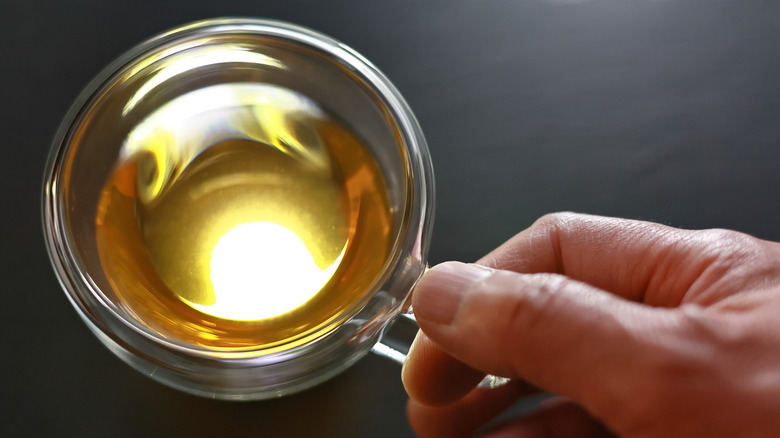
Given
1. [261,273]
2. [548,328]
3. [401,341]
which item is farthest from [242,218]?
[548,328]

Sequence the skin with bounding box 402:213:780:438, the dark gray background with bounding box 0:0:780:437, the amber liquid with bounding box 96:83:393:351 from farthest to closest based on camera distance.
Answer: the dark gray background with bounding box 0:0:780:437 → the amber liquid with bounding box 96:83:393:351 → the skin with bounding box 402:213:780:438

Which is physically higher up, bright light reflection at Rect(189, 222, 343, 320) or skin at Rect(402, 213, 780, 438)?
bright light reflection at Rect(189, 222, 343, 320)

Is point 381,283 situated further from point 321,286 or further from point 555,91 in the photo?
point 555,91

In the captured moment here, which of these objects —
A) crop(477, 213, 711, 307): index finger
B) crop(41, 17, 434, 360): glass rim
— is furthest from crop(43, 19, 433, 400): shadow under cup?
crop(477, 213, 711, 307): index finger

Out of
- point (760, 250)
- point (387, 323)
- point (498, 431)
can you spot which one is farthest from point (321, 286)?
point (760, 250)

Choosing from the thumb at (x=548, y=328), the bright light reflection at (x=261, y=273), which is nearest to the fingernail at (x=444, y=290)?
the thumb at (x=548, y=328)

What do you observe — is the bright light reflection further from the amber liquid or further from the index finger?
the index finger
